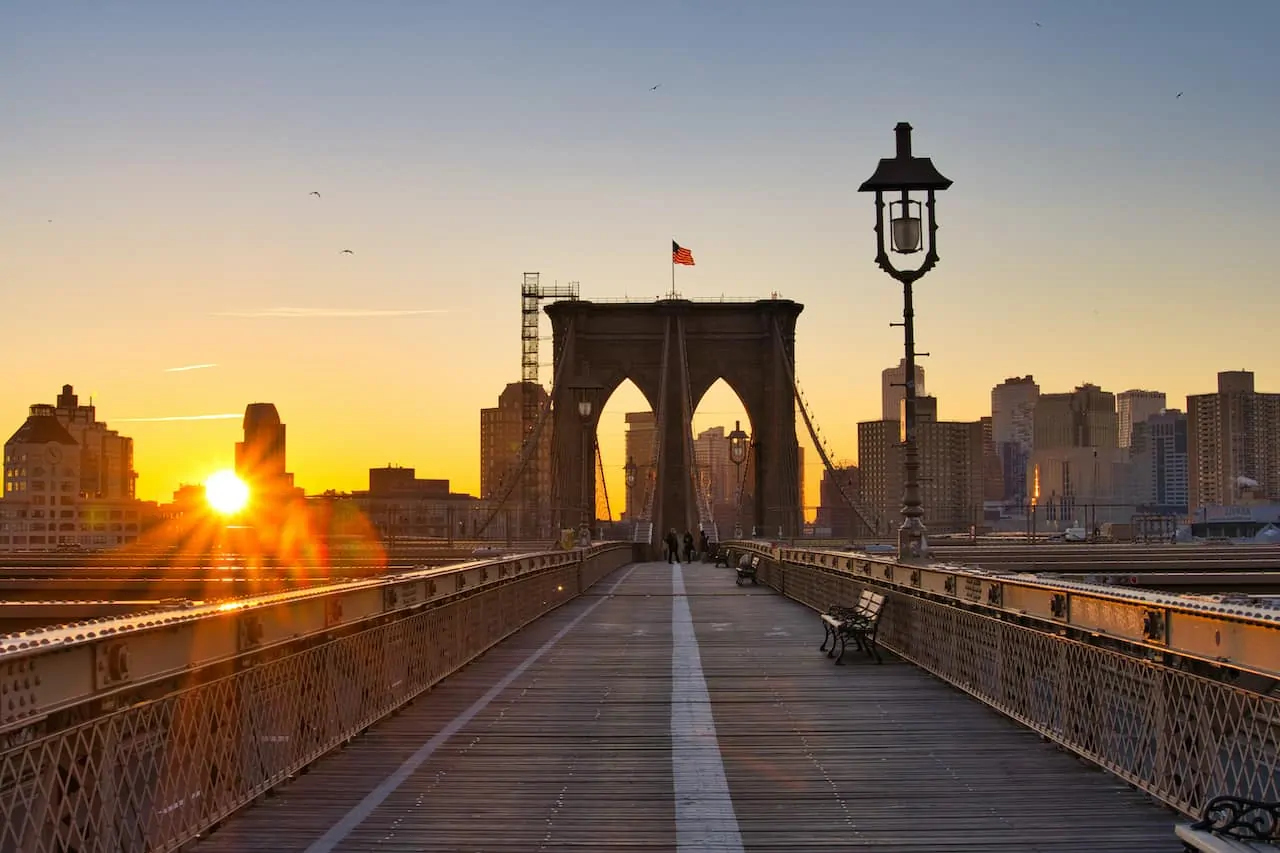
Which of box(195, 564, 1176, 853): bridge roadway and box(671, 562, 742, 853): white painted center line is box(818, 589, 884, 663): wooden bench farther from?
box(671, 562, 742, 853): white painted center line

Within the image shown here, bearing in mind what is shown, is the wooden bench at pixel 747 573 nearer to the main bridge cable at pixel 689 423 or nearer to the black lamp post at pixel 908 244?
the black lamp post at pixel 908 244

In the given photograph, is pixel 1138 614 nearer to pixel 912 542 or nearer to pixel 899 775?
pixel 899 775

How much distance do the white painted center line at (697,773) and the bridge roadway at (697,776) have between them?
0.02m

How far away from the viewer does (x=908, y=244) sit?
18547 millimetres

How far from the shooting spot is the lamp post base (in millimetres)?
18086

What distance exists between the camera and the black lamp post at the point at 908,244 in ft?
59.9

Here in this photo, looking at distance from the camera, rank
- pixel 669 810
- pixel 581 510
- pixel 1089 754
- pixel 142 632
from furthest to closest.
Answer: pixel 581 510 < pixel 1089 754 < pixel 669 810 < pixel 142 632

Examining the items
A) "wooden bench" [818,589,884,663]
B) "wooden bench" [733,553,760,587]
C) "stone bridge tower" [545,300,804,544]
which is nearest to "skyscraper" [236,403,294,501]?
"stone bridge tower" [545,300,804,544]

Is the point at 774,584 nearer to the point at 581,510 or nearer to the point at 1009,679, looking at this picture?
the point at 1009,679

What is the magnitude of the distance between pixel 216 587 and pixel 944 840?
96.8ft

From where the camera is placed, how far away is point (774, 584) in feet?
123

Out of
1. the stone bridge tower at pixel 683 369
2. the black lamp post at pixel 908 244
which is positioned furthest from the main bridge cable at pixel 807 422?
the black lamp post at pixel 908 244

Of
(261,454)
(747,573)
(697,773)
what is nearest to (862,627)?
(697,773)

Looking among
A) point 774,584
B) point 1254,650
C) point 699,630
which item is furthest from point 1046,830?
point 774,584
